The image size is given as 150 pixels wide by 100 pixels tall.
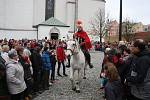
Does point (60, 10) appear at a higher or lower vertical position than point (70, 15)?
higher

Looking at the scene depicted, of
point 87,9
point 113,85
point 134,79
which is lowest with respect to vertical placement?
point 113,85

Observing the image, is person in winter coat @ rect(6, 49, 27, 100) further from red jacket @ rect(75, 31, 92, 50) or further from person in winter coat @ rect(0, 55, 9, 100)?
red jacket @ rect(75, 31, 92, 50)

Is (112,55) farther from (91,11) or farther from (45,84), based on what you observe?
(91,11)

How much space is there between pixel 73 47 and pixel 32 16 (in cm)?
5048

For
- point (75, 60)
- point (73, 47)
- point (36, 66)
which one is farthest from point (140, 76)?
point (75, 60)

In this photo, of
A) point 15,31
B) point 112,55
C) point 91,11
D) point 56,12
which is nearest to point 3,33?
point 15,31

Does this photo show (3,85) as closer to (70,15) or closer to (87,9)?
(70,15)

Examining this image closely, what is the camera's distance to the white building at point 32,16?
61.3 meters

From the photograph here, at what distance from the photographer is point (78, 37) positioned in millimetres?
15008

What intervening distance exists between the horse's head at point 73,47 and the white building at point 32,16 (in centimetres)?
4476

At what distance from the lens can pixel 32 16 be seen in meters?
63.5

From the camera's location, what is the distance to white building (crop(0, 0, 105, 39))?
61.3 meters

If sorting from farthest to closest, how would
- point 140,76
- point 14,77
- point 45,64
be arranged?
point 45,64, point 14,77, point 140,76

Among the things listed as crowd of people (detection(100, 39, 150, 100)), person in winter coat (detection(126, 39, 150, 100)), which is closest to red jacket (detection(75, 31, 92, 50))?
crowd of people (detection(100, 39, 150, 100))
